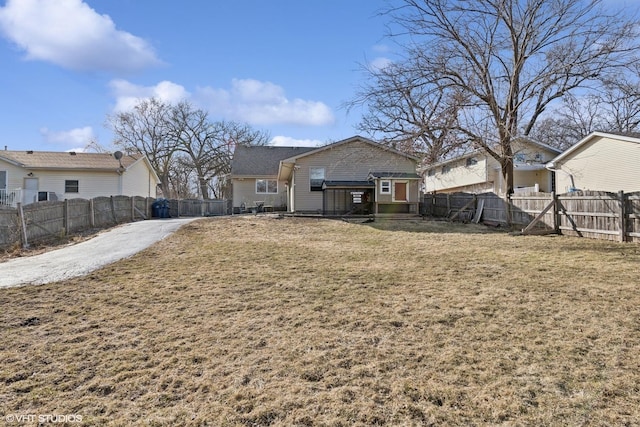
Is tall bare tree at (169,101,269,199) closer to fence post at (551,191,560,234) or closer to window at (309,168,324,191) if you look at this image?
window at (309,168,324,191)

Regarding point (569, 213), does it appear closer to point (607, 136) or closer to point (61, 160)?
point (607, 136)

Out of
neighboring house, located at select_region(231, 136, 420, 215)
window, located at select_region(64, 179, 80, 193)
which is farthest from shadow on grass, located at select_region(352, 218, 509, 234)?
window, located at select_region(64, 179, 80, 193)

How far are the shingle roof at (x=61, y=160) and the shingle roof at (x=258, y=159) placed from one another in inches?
279

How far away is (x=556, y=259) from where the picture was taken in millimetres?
8047

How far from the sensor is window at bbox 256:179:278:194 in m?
27.6

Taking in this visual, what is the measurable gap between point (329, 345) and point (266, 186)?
80.7 feet

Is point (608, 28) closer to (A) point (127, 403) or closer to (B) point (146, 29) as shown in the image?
(B) point (146, 29)

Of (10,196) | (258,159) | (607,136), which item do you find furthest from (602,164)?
(10,196)

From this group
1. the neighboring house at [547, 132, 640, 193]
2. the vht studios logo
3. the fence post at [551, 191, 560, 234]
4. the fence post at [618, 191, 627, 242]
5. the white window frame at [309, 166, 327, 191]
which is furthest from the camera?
the white window frame at [309, 166, 327, 191]

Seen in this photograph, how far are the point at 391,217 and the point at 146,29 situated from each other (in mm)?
13244

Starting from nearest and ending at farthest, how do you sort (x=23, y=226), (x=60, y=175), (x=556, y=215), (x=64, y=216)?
1. (x=23, y=226)
2. (x=556, y=215)
3. (x=64, y=216)
4. (x=60, y=175)

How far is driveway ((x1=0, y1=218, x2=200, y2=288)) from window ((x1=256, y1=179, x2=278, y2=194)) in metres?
15.3

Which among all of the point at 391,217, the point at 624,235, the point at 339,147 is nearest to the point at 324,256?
the point at 624,235

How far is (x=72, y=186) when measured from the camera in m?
23.0
